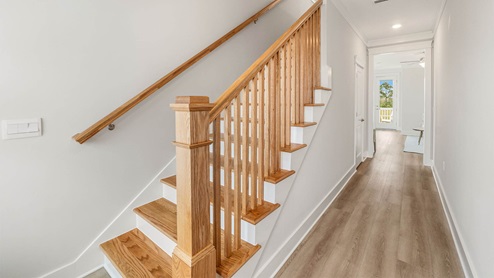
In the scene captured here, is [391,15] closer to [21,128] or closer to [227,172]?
[227,172]

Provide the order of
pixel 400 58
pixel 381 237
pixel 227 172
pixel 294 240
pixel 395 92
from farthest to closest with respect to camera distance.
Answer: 1. pixel 395 92
2. pixel 400 58
3. pixel 381 237
4. pixel 294 240
5. pixel 227 172

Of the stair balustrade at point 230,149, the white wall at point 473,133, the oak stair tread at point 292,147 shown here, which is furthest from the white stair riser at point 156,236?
the white wall at point 473,133

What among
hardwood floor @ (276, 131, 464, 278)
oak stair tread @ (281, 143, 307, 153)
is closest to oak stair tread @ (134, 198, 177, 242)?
hardwood floor @ (276, 131, 464, 278)

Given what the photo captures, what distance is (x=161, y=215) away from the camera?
72.8 inches

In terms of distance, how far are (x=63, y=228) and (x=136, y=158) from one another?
2.12 feet

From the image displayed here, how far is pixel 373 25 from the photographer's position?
402cm

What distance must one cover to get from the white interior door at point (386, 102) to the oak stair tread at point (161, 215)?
32.6 feet

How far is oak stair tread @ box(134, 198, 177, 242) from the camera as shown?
1660 mm

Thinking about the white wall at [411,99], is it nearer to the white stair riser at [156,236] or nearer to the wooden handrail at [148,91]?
the wooden handrail at [148,91]

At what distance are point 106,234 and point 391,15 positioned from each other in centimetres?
447

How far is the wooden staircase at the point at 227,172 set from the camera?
3.70ft

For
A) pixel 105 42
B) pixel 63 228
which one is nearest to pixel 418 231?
pixel 63 228

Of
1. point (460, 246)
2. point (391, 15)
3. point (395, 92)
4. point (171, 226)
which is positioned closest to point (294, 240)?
point (171, 226)

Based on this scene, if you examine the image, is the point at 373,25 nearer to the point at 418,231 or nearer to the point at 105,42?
the point at 418,231
